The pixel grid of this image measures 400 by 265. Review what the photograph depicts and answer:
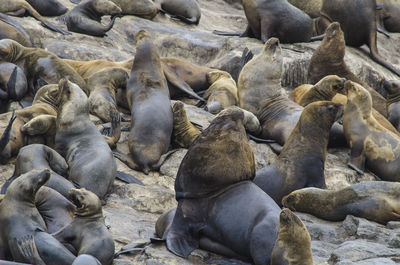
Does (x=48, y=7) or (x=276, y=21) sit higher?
(x=276, y=21)

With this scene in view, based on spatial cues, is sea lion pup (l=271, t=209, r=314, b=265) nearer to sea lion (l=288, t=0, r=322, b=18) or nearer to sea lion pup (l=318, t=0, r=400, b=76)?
sea lion pup (l=318, t=0, r=400, b=76)

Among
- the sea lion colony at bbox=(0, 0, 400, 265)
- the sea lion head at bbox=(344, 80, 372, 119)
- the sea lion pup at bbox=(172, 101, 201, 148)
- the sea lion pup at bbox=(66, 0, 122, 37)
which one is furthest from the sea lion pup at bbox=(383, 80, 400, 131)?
the sea lion pup at bbox=(66, 0, 122, 37)

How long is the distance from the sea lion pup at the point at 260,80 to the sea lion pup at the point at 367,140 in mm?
1150

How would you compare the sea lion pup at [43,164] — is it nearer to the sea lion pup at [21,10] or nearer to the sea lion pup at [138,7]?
the sea lion pup at [21,10]

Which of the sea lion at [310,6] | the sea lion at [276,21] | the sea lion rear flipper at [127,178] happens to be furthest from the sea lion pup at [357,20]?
the sea lion rear flipper at [127,178]

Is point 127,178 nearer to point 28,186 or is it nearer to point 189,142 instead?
point 189,142

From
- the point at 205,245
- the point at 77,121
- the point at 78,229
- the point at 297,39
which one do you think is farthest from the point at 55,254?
the point at 297,39

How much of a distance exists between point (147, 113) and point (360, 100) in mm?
2892

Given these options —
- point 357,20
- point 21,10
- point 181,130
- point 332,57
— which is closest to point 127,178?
point 181,130

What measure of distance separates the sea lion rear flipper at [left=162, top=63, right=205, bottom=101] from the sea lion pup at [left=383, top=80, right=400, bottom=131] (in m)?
2.91

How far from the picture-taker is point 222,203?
590 centimetres

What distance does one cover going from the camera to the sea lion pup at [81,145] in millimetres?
7312

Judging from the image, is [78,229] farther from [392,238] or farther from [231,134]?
[392,238]

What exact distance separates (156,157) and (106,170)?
1.17 metres
